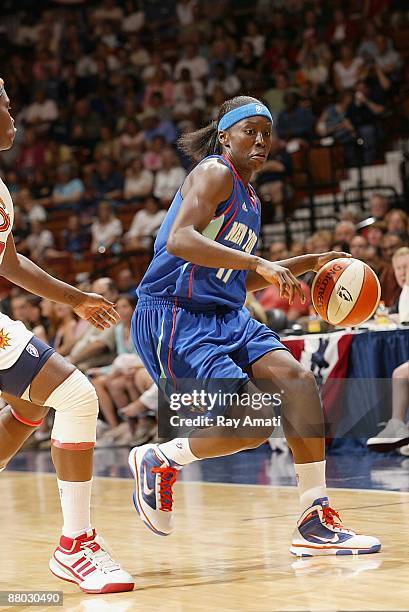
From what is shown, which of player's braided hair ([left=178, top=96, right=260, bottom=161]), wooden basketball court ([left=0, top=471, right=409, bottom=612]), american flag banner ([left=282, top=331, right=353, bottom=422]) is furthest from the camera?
american flag banner ([left=282, top=331, right=353, bottom=422])

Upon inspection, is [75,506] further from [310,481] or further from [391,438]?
[391,438]

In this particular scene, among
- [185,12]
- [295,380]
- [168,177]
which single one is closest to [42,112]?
[185,12]

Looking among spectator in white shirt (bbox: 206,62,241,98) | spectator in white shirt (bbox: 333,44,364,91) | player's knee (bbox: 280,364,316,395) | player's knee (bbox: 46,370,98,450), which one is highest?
spectator in white shirt (bbox: 206,62,241,98)

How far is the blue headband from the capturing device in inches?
169

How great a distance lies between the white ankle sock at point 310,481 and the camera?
4.10 metres

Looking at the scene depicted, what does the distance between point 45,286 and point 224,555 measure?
1288 mm

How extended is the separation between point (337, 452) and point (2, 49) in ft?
41.4

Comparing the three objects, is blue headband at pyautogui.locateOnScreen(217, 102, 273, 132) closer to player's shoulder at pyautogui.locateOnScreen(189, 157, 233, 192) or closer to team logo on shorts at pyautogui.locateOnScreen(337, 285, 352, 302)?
player's shoulder at pyautogui.locateOnScreen(189, 157, 233, 192)

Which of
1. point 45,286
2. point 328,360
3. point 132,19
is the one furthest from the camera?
point 132,19

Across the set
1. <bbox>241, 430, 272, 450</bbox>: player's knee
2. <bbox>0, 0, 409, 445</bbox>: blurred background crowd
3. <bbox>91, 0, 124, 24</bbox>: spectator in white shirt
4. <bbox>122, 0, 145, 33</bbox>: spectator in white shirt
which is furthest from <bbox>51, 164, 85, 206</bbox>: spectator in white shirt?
<bbox>241, 430, 272, 450</bbox>: player's knee

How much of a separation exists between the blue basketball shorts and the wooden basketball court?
0.74 meters

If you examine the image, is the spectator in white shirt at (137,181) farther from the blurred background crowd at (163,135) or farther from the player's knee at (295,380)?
the player's knee at (295,380)

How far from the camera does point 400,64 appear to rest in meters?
12.7

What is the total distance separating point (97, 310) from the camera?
12.9 ft
